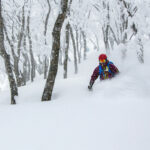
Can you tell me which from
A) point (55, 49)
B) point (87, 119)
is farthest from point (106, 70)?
point (87, 119)

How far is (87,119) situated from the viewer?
12.6 feet

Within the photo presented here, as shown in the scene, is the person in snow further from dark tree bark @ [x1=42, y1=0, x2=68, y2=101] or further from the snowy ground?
dark tree bark @ [x1=42, y1=0, x2=68, y2=101]

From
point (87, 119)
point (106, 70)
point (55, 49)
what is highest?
point (55, 49)

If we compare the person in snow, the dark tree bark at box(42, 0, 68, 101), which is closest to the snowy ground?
the person in snow

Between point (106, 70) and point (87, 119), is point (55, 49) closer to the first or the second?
point (106, 70)

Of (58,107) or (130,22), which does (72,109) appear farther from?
(130,22)

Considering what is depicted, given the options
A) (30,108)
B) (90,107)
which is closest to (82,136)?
(90,107)

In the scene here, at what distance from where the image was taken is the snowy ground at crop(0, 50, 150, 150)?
9.72 feet

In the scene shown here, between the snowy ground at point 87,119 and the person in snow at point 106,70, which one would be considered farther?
the person in snow at point 106,70

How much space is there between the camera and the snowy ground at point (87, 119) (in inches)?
117

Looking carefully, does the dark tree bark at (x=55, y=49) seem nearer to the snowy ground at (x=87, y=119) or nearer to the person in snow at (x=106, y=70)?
the snowy ground at (x=87, y=119)

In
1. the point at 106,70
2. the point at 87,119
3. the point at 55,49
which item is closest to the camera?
the point at 87,119

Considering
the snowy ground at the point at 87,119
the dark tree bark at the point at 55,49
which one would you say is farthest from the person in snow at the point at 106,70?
the dark tree bark at the point at 55,49

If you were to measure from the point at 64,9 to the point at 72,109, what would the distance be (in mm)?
2892
